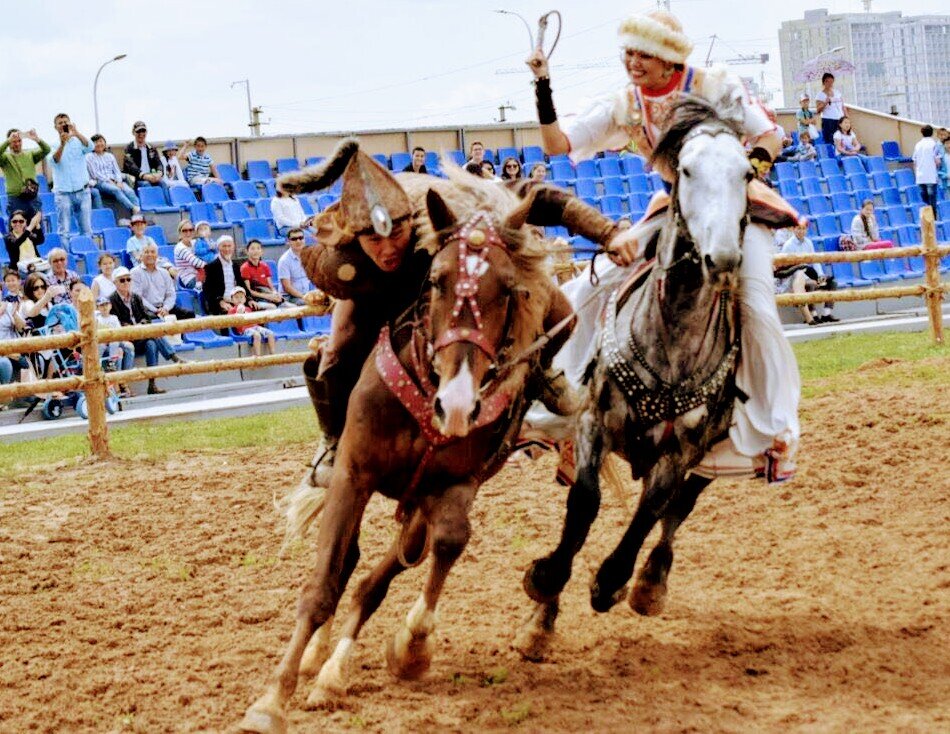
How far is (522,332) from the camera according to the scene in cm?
473

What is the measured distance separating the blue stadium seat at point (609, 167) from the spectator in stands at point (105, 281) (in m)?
10.3

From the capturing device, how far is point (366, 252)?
4.89m

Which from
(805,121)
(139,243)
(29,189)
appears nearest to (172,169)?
(29,189)

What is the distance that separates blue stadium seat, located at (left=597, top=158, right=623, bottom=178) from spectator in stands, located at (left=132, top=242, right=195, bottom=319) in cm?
986

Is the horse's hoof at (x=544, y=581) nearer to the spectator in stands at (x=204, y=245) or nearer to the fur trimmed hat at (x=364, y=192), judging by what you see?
the fur trimmed hat at (x=364, y=192)

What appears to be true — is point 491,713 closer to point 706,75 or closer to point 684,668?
point 684,668

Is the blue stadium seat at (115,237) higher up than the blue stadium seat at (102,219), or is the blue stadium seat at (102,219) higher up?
the blue stadium seat at (102,219)

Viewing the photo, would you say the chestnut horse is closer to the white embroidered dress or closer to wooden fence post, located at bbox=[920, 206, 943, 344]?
the white embroidered dress

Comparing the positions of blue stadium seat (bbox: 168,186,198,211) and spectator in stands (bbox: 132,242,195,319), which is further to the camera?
blue stadium seat (bbox: 168,186,198,211)

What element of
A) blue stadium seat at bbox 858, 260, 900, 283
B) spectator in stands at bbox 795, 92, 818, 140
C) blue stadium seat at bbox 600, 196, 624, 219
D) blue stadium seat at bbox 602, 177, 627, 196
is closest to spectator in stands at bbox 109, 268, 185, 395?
blue stadium seat at bbox 600, 196, 624, 219

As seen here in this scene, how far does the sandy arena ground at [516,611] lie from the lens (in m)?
4.79

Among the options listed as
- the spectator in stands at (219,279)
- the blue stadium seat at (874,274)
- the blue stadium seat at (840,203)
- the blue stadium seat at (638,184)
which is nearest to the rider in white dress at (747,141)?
the spectator in stands at (219,279)

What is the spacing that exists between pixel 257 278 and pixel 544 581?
9.71 metres

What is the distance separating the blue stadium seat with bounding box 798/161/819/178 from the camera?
2335 cm
